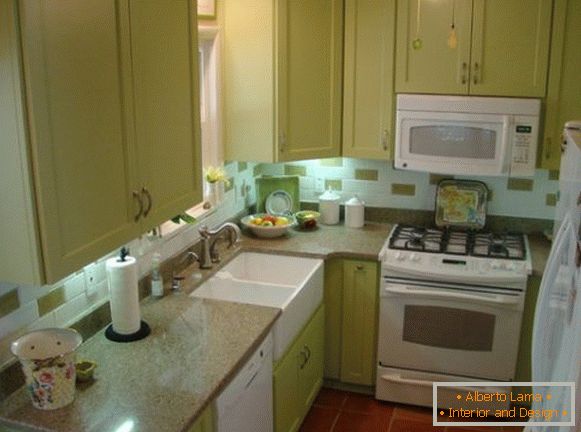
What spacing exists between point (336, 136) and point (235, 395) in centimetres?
173

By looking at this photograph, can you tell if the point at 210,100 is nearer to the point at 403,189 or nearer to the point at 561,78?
the point at 403,189

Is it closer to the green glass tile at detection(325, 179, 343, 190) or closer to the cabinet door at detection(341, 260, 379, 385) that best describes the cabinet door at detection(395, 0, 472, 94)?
the green glass tile at detection(325, 179, 343, 190)

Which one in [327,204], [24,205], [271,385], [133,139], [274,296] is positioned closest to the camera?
[24,205]

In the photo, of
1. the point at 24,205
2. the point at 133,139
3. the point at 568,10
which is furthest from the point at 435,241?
the point at 24,205

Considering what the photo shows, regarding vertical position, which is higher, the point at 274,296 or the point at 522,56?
the point at 522,56

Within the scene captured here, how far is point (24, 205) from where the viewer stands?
1656mm

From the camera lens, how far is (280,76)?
10.6 ft

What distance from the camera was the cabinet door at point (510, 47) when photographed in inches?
123

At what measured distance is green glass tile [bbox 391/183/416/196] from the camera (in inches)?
151

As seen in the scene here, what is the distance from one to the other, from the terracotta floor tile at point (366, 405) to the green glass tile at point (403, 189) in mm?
1173

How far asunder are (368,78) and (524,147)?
0.86 m

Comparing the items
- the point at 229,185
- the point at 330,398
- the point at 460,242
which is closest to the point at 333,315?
the point at 330,398

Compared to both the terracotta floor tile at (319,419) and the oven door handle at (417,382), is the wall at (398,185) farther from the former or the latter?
the terracotta floor tile at (319,419)

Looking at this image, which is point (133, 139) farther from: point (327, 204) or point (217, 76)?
point (327, 204)
